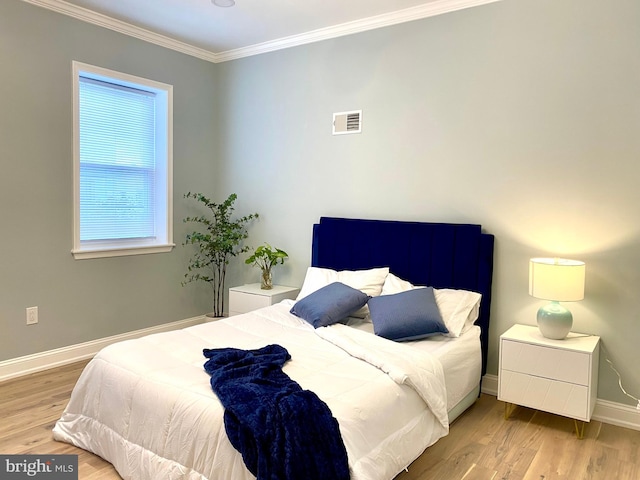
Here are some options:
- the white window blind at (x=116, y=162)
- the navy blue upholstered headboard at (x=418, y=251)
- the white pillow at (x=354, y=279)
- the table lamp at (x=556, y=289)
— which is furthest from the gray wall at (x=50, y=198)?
the table lamp at (x=556, y=289)

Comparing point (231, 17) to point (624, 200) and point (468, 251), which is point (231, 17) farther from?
point (624, 200)

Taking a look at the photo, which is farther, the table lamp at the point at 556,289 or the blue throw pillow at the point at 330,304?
the blue throw pillow at the point at 330,304

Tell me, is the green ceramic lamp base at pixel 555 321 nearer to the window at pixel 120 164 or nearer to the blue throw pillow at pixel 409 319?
the blue throw pillow at pixel 409 319

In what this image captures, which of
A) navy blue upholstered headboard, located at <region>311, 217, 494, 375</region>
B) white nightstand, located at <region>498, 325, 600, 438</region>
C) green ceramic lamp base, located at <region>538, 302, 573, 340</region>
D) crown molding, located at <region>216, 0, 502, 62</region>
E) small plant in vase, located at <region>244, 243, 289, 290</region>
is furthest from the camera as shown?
small plant in vase, located at <region>244, 243, 289, 290</region>

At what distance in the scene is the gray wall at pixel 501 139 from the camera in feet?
9.87

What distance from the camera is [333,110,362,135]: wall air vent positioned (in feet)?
13.3

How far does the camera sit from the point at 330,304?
330cm

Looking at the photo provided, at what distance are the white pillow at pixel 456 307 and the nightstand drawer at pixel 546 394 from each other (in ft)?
1.26

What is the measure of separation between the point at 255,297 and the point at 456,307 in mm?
1770

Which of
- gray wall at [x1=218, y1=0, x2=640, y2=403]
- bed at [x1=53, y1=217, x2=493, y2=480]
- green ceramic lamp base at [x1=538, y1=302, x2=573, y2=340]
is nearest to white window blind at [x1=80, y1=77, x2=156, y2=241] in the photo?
gray wall at [x1=218, y1=0, x2=640, y2=403]

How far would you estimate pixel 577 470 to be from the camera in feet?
8.23

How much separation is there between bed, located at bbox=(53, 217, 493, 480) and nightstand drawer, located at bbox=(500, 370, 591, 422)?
220mm

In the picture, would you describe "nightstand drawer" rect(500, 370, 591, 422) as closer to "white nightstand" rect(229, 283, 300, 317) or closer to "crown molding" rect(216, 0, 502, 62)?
"white nightstand" rect(229, 283, 300, 317)

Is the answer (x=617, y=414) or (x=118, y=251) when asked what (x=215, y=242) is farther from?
(x=617, y=414)
